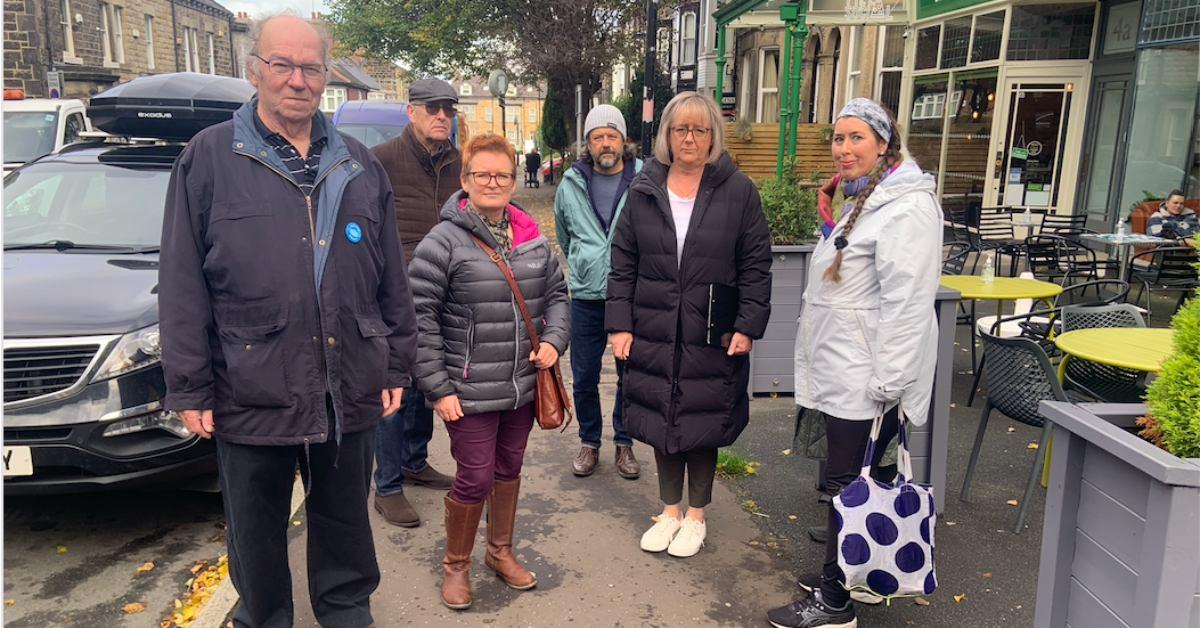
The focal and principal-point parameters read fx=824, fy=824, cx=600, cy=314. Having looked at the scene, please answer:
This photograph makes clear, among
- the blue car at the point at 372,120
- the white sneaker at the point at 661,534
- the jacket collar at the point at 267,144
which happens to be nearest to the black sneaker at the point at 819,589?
the white sneaker at the point at 661,534

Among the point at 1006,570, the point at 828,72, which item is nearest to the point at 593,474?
the point at 1006,570

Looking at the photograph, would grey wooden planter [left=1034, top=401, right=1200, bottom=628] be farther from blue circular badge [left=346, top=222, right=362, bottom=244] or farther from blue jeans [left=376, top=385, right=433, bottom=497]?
blue jeans [left=376, top=385, right=433, bottom=497]

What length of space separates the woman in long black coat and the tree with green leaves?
1874 cm

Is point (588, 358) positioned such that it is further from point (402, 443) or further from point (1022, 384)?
point (1022, 384)

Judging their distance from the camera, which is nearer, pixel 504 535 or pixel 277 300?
pixel 277 300

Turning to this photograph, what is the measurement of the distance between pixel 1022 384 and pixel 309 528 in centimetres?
328

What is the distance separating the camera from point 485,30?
73.6ft

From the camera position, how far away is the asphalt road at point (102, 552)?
3355 millimetres

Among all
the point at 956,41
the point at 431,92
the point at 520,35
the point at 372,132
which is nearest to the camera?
the point at 431,92

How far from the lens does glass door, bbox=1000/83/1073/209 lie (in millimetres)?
12312

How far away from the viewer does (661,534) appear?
382 cm

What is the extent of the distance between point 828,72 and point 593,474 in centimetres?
1919

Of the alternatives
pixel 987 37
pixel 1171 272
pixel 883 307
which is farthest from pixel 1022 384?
pixel 987 37

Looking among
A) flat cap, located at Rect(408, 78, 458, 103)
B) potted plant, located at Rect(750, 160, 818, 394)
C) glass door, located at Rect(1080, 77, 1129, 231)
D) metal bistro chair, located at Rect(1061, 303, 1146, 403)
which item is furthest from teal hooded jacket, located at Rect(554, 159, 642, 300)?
glass door, located at Rect(1080, 77, 1129, 231)
